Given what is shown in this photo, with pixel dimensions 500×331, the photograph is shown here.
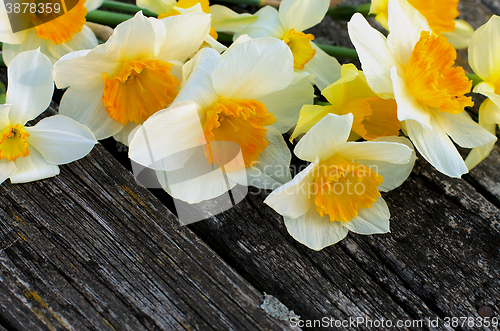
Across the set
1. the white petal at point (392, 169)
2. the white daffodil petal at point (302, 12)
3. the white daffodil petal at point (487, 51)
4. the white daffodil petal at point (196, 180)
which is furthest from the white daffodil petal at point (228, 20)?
the white daffodil petal at point (487, 51)

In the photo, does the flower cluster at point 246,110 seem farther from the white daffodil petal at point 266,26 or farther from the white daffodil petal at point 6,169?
the white daffodil petal at point 266,26

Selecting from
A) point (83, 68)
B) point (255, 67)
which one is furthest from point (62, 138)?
point (255, 67)

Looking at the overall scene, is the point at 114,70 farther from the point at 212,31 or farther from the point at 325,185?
the point at 325,185

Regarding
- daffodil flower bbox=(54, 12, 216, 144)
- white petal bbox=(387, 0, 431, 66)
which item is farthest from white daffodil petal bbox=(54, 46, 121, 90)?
white petal bbox=(387, 0, 431, 66)

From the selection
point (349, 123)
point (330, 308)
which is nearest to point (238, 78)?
point (349, 123)

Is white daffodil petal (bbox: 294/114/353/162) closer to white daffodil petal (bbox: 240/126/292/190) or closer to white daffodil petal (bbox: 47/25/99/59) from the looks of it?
white daffodil petal (bbox: 240/126/292/190)
